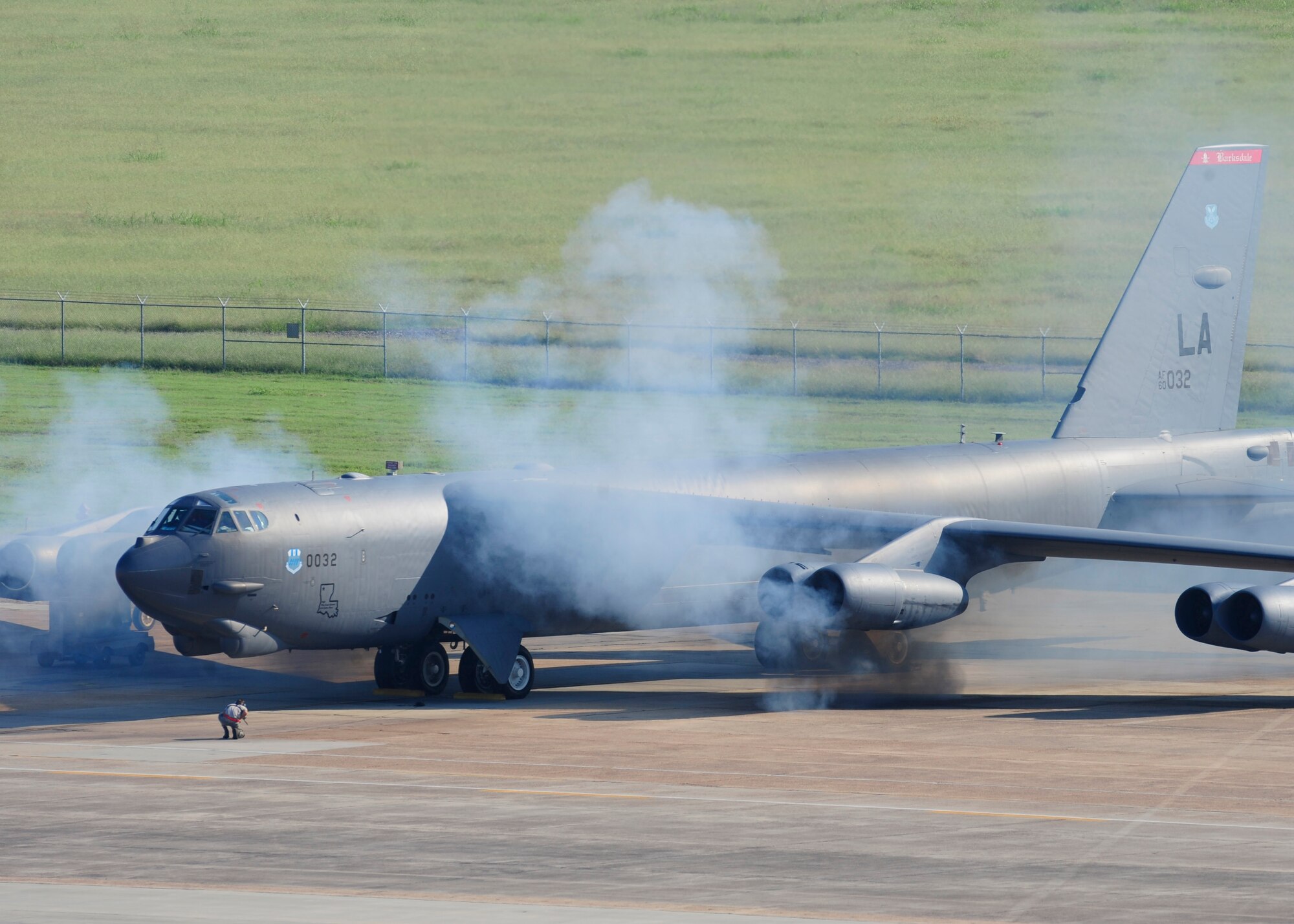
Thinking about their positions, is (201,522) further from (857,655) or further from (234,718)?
(857,655)

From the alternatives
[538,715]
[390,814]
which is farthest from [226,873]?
[538,715]

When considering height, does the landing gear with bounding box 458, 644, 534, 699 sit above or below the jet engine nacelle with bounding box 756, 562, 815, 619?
below

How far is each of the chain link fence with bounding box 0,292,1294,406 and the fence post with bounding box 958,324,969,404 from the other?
16cm

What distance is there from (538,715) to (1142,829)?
13324 mm

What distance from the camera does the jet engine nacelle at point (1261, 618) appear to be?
34938 millimetres

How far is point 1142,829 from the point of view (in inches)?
956

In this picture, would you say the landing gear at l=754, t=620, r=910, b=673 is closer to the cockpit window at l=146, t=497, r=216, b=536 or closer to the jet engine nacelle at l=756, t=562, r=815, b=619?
the jet engine nacelle at l=756, t=562, r=815, b=619

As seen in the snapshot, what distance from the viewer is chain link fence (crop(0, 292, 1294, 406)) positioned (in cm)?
8369

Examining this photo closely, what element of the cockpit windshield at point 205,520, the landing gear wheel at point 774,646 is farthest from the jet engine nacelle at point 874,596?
the cockpit windshield at point 205,520

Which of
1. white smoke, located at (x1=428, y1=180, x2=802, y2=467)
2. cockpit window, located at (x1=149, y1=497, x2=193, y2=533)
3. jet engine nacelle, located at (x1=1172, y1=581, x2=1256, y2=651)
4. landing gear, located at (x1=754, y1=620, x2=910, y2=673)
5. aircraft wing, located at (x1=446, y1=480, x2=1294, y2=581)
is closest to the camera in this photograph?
cockpit window, located at (x1=149, y1=497, x2=193, y2=533)

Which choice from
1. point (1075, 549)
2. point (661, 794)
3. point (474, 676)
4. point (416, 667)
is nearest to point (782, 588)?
point (1075, 549)

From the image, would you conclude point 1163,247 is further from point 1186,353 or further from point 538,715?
point 538,715

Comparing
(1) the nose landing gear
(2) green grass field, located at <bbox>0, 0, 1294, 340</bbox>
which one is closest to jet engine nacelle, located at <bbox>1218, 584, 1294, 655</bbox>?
(1) the nose landing gear

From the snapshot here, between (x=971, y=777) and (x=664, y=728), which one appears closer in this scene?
(x=971, y=777)
